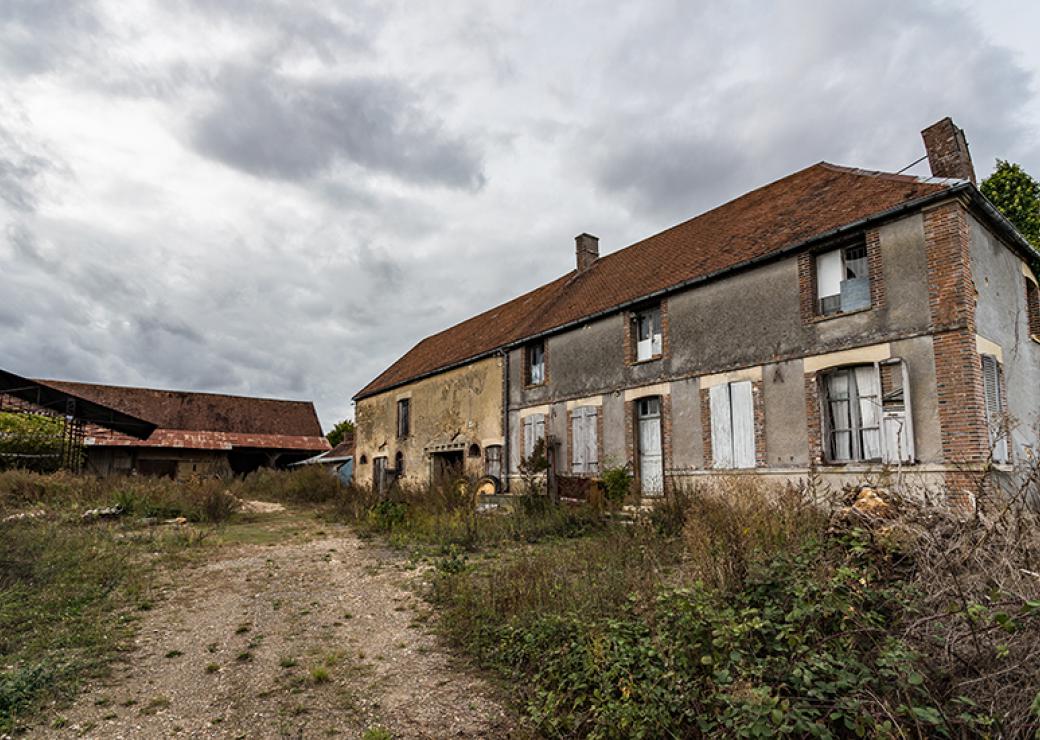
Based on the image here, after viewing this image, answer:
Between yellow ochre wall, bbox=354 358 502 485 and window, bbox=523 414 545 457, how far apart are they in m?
1.27

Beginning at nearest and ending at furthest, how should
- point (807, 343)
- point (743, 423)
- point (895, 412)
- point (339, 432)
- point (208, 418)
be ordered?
point (895, 412) < point (807, 343) < point (743, 423) < point (208, 418) < point (339, 432)

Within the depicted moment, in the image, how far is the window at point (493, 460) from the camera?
18.5m

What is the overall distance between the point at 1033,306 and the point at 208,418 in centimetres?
3316

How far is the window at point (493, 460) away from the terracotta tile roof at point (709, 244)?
3.05 metres

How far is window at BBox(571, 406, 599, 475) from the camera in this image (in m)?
15.1

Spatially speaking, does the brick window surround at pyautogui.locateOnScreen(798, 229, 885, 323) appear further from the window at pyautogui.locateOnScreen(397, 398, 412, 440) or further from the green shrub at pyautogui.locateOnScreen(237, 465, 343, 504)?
the window at pyautogui.locateOnScreen(397, 398, 412, 440)

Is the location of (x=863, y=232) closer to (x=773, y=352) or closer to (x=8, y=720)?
(x=773, y=352)

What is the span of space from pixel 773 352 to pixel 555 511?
16.1 feet

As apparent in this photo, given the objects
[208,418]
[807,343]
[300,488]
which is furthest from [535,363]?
[208,418]

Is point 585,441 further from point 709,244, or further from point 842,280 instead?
point 842,280

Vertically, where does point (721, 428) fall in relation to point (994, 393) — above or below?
below

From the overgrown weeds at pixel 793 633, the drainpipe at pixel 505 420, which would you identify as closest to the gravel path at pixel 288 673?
the overgrown weeds at pixel 793 633

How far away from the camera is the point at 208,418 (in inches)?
1276

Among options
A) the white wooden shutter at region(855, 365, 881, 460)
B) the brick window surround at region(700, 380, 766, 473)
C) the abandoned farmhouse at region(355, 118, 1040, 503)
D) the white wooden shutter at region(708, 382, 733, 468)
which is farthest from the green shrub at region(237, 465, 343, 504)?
the white wooden shutter at region(855, 365, 881, 460)
